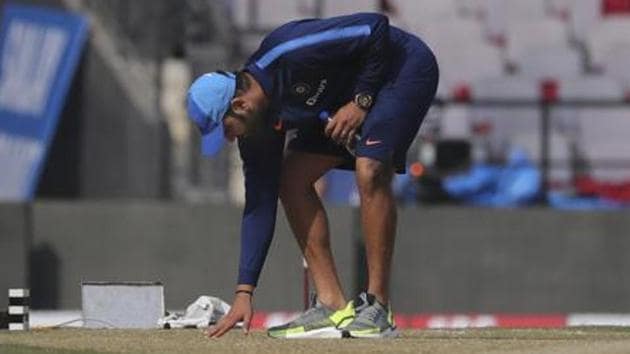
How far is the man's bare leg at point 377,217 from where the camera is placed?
863 centimetres

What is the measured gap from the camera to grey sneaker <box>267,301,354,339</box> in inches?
346

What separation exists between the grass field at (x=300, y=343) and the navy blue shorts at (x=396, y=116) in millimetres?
777

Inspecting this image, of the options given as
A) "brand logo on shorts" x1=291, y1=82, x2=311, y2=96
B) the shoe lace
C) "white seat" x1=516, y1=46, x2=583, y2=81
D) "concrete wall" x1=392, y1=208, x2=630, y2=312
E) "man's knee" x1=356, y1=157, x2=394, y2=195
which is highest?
"brand logo on shorts" x1=291, y1=82, x2=311, y2=96

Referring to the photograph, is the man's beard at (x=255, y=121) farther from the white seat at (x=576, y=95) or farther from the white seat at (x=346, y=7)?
the white seat at (x=346, y=7)

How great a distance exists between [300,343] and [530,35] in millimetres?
11762

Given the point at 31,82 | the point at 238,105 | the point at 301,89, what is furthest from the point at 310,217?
the point at 31,82

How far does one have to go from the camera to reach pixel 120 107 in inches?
779

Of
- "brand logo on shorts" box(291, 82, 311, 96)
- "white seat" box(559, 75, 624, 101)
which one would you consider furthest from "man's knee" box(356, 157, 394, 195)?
"white seat" box(559, 75, 624, 101)

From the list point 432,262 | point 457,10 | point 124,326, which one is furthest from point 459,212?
point 124,326

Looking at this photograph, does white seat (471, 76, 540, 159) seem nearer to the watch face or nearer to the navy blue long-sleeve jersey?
the navy blue long-sleeve jersey

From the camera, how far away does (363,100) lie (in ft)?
28.6

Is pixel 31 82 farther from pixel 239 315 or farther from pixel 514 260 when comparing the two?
pixel 239 315

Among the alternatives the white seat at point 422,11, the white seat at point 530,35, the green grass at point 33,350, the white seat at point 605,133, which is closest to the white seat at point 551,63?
the white seat at point 530,35

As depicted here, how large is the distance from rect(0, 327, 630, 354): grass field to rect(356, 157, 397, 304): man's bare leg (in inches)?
10.9
